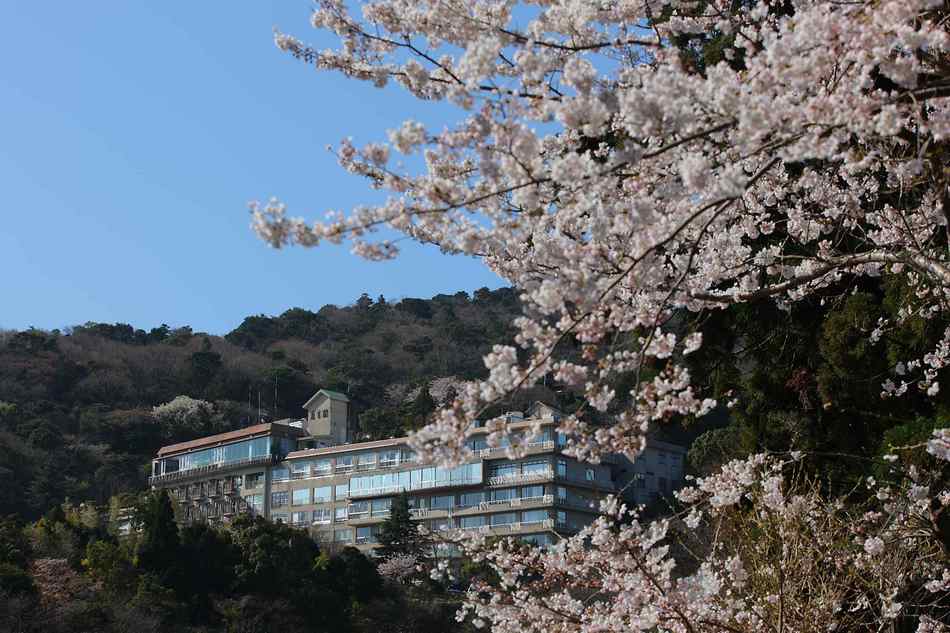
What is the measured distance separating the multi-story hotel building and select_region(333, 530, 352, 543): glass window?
1.4 inches

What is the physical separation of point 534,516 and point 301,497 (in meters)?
9.67

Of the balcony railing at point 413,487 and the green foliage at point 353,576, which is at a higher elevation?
the balcony railing at point 413,487

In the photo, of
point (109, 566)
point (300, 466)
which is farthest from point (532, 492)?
point (109, 566)

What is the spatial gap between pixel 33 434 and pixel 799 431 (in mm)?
35875

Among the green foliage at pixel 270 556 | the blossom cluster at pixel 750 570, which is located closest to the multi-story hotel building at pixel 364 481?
the green foliage at pixel 270 556

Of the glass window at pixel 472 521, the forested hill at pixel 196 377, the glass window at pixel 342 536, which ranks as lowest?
the glass window at pixel 342 536

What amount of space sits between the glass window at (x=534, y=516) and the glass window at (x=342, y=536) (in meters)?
6.85

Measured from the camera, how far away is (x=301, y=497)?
40.8 metres

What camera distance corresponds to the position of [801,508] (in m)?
6.89

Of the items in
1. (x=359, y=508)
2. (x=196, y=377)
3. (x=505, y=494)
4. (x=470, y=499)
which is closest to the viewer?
(x=505, y=494)

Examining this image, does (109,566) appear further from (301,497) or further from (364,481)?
(301,497)

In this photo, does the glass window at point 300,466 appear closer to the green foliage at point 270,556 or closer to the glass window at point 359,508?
the glass window at point 359,508

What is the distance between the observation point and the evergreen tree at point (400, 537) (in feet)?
107

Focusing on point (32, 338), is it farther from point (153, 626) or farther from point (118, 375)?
point (153, 626)
